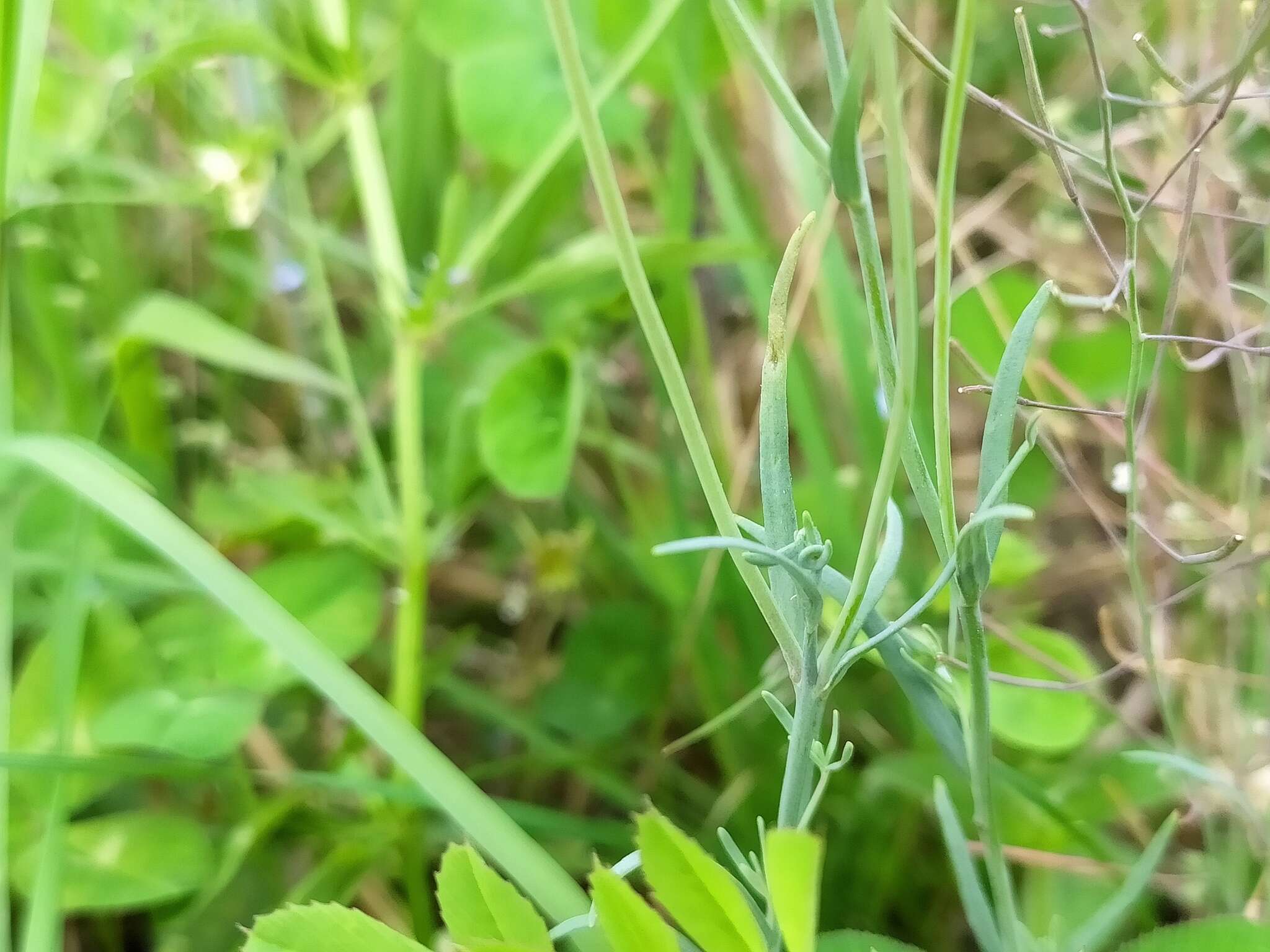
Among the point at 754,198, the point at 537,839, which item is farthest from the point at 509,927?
the point at 754,198

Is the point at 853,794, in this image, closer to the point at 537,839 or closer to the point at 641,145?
the point at 537,839

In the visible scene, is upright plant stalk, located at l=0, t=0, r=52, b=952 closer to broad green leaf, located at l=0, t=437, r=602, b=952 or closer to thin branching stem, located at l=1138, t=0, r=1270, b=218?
broad green leaf, located at l=0, t=437, r=602, b=952

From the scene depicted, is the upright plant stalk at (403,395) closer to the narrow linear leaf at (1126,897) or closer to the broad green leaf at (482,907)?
the broad green leaf at (482,907)

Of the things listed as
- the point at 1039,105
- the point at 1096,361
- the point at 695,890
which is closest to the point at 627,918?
the point at 695,890

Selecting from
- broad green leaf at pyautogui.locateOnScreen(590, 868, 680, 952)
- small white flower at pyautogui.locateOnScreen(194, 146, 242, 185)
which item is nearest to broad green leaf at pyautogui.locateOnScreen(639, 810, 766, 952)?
broad green leaf at pyautogui.locateOnScreen(590, 868, 680, 952)

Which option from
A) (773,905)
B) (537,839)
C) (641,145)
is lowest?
(537,839)

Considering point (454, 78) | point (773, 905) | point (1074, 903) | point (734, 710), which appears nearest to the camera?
point (773, 905)
